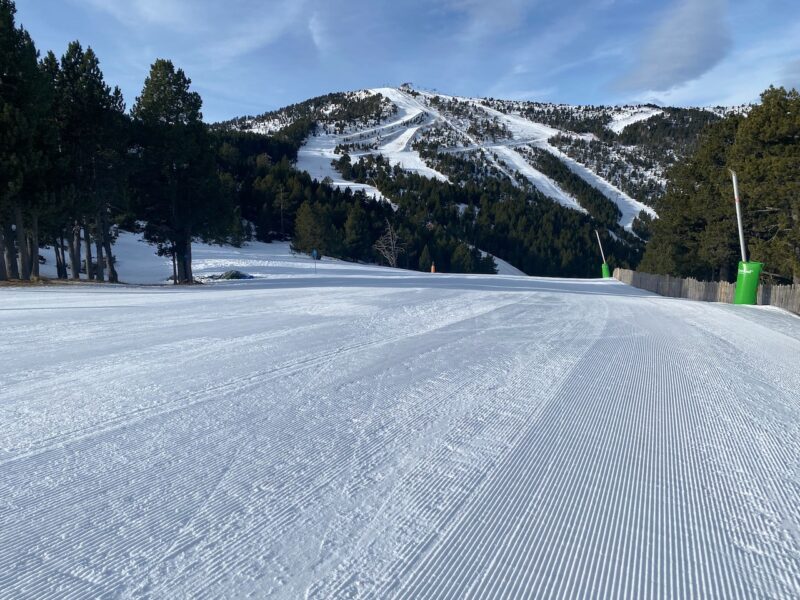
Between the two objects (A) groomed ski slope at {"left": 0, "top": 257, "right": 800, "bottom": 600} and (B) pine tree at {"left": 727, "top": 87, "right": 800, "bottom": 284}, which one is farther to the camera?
(B) pine tree at {"left": 727, "top": 87, "right": 800, "bottom": 284}

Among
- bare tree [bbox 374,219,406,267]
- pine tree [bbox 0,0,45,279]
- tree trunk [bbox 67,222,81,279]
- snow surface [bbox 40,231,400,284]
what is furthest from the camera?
bare tree [bbox 374,219,406,267]

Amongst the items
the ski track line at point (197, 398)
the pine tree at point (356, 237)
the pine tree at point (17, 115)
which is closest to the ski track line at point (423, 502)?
the ski track line at point (197, 398)

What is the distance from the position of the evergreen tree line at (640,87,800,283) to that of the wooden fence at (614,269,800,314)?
213cm

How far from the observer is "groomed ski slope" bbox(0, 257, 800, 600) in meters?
1.84

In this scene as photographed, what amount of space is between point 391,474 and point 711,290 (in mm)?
21631

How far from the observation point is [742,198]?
21.8 meters

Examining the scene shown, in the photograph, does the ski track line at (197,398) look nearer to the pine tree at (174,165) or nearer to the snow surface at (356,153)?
the pine tree at (174,165)

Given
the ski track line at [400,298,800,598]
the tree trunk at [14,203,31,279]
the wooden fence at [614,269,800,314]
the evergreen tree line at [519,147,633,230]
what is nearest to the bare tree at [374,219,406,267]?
the wooden fence at [614,269,800,314]

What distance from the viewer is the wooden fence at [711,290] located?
13.7m

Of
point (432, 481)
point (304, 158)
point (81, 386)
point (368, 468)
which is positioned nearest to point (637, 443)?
point (432, 481)

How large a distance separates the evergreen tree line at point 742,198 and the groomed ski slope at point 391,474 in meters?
17.0

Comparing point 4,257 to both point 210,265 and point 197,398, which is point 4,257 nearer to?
point 210,265

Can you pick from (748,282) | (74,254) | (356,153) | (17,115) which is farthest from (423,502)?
(356,153)

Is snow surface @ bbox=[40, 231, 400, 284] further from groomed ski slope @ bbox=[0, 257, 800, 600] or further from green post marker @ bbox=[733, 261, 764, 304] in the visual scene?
groomed ski slope @ bbox=[0, 257, 800, 600]
